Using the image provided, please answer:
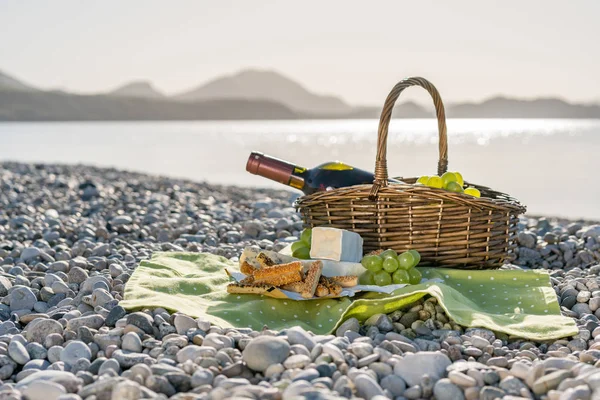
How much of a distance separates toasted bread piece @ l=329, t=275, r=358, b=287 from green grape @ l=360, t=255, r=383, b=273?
0.09 metres

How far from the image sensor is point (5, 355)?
2.17 metres

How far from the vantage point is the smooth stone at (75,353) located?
2104 mm

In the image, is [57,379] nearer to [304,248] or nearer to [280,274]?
[280,274]

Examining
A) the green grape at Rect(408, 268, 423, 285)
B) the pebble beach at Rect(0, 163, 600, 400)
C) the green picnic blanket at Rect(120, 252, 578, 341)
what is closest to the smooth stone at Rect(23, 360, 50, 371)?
the pebble beach at Rect(0, 163, 600, 400)

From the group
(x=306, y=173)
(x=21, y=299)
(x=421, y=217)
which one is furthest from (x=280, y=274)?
(x=21, y=299)

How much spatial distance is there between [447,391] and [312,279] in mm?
982

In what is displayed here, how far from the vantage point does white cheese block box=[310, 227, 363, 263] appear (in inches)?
113

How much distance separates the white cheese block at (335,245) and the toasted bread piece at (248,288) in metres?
0.33

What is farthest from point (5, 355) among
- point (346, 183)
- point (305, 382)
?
point (346, 183)

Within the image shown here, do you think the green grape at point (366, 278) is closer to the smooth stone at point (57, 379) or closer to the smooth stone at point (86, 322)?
the smooth stone at point (86, 322)

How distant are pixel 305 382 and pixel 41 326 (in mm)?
1197

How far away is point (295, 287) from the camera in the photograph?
2.68 meters

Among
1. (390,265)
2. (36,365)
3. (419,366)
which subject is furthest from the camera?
(390,265)

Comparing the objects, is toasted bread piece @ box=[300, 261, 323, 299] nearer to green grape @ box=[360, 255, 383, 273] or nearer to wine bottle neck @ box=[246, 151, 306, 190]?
green grape @ box=[360, 255, 383, 273]
